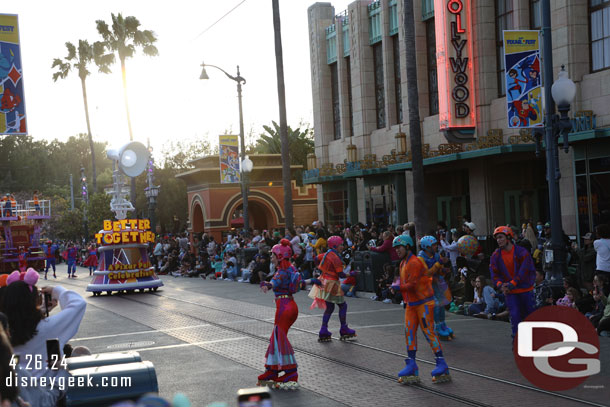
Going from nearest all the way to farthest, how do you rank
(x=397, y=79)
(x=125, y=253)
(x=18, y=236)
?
(x=125, y=253), (x=397, y=79), (x=18, y=236)

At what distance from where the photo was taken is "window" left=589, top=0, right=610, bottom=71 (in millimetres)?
20812

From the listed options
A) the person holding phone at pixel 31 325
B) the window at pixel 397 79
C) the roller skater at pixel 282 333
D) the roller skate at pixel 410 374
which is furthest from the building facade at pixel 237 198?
the person holding phone at pixel 31 325

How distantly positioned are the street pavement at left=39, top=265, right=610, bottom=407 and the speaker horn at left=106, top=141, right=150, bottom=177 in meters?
7.55

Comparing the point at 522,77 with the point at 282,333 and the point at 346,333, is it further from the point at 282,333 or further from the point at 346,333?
the point at 282,333

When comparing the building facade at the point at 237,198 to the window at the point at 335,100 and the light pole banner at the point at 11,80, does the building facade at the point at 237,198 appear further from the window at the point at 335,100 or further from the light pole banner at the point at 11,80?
the light pole banner at the point at 11,80

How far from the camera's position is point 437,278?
1175 cm

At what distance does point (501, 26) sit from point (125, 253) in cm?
1453

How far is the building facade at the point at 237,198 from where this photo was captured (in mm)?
Result: 47156

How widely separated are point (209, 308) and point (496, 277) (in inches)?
381

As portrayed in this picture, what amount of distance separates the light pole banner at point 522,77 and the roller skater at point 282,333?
376 inches

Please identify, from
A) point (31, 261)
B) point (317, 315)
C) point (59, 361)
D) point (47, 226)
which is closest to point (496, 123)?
point (317, 315)

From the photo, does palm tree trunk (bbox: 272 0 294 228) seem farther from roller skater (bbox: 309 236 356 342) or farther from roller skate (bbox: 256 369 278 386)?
roller skate (bbox: 256 369 278 386)

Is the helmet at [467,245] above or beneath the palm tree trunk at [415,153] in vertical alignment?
beneath

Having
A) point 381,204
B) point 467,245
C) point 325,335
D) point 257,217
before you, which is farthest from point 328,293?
point 257,217
